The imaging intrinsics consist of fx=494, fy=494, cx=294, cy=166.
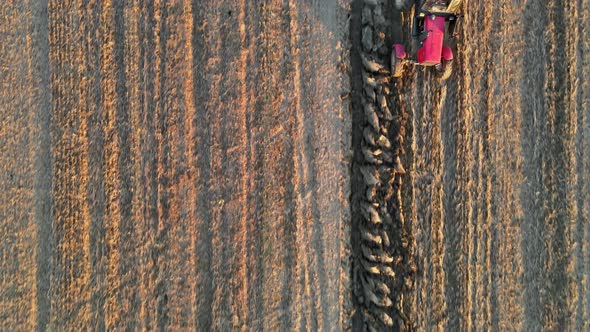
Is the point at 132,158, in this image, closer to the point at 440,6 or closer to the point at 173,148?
the point at 173,148

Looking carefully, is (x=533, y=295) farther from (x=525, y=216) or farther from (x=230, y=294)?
(x=230, y=294)

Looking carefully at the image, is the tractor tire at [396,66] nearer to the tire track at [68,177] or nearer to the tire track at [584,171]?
the tire track at [584,171]

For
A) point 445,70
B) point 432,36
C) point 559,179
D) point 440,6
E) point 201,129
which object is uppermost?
point 440,6

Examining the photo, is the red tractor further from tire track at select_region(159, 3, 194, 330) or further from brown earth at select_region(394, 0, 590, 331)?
tire track at select_region(159, 3, 194, 330)

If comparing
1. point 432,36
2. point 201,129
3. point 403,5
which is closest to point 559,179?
point 432,36

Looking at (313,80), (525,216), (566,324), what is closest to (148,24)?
(313,80)

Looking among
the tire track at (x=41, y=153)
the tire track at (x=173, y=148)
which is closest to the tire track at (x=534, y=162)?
the tire track at (x=173, y=148)

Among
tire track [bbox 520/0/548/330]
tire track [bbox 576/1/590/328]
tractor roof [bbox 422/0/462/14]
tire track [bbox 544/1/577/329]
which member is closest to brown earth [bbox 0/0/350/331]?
tractor roof [bbox 422/0/462/14]
